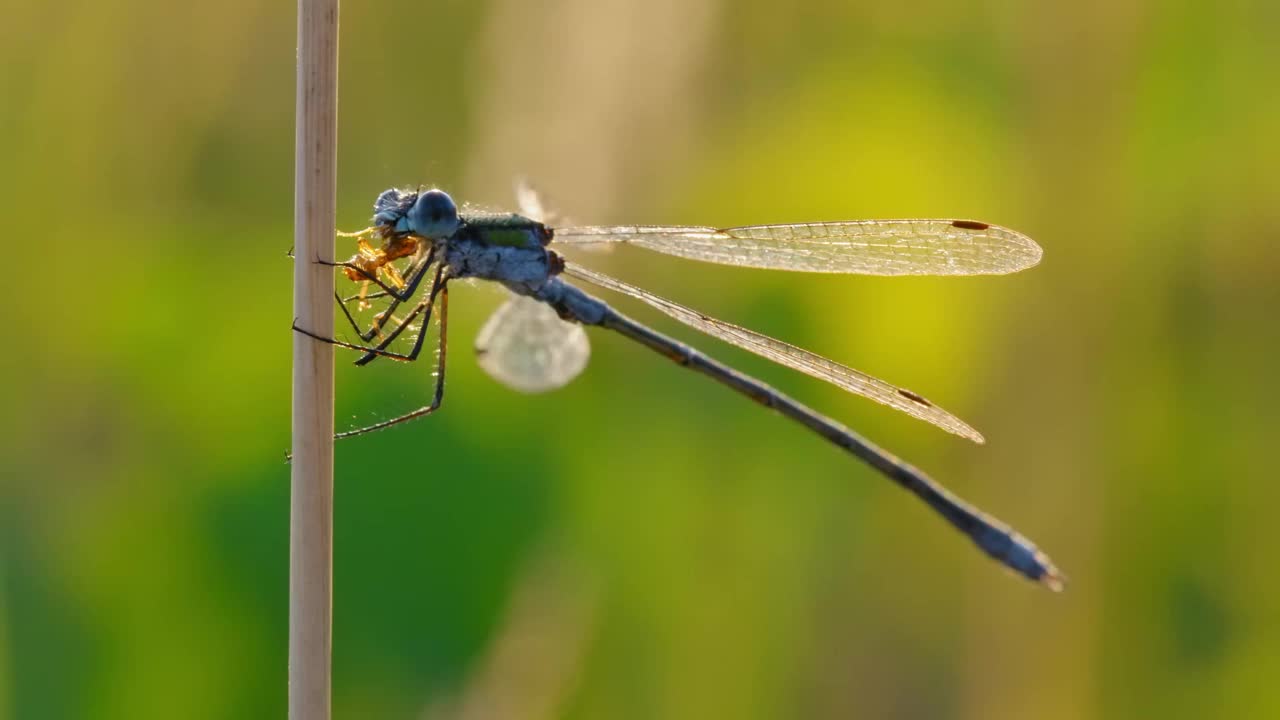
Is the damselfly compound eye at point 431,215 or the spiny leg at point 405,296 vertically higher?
the damselfly compound eye at point 431,215

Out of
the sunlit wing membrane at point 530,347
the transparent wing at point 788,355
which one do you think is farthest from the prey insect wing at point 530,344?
the transparent wing at point 788,355

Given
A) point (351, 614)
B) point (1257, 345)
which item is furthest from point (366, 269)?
point (1257, 345)

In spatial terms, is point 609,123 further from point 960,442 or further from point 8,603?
point 8,603

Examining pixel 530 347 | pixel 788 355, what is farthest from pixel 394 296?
pixel 788 355

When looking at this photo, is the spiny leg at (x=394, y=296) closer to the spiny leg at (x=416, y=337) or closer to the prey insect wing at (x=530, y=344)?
the spiny leg at (x=416, y=337)

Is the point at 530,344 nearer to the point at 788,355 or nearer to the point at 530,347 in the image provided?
the point at 530,347

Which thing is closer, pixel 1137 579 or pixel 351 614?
pixel 351 614
